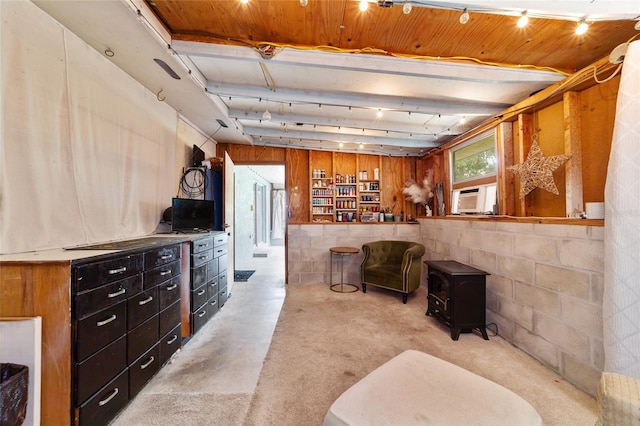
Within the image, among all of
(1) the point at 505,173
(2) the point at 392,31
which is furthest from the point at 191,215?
(1) the point at 505,173

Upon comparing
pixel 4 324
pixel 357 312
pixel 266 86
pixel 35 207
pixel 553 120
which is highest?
pixel 266 86

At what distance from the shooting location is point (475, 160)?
143 inches

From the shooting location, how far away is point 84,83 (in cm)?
192

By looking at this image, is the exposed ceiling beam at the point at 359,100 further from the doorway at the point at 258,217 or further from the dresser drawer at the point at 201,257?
the doorway at the point at 258,217

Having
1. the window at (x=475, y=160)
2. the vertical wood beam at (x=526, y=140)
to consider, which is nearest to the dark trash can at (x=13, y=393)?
the vertical wood beam at (x=526, y=140)

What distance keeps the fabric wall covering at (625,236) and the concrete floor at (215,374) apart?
2317 mm

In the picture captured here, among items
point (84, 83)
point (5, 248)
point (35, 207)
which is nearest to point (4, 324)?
point (5, 248)

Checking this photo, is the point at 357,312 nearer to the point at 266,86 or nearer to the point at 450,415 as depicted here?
the point at 450,415

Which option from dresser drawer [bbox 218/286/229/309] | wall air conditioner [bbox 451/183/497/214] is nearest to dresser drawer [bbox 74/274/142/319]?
dresser drawer [bbox 218/286/229/309]

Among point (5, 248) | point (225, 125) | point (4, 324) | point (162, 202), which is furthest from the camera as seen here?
point (225, 125)

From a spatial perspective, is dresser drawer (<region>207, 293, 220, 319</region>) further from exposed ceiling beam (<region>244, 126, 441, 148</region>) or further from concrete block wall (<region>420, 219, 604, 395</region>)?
concrete block wall (<region>420, 219, 604, 395</region>)

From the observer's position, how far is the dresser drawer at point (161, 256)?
185 centimetres

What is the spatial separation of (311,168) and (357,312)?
2879mm

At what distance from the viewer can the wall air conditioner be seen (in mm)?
3244
